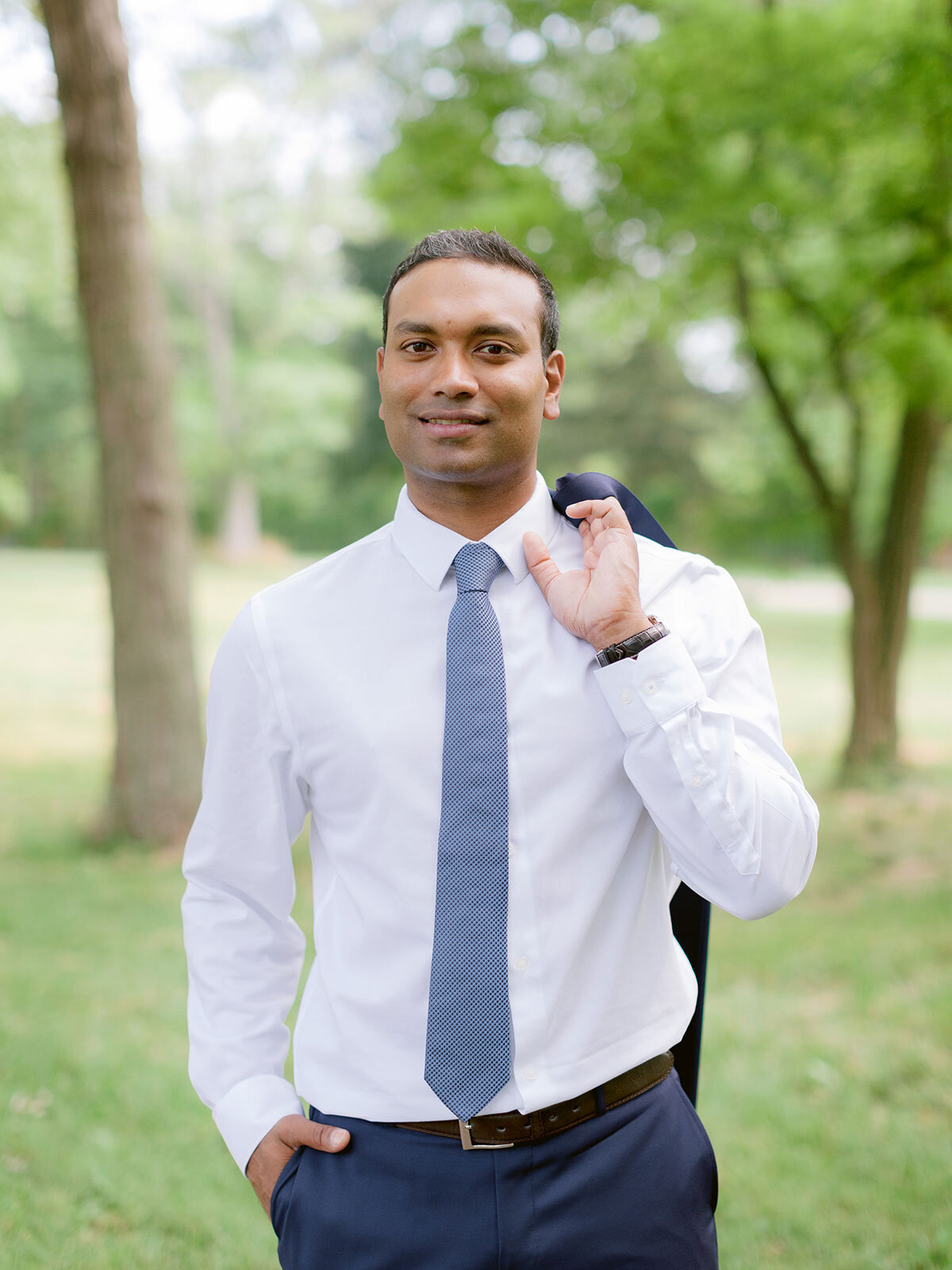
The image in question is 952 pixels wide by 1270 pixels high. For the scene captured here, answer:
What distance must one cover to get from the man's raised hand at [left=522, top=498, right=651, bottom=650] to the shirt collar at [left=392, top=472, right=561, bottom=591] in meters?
0.03

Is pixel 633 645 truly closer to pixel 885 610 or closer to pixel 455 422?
pixel 455 422

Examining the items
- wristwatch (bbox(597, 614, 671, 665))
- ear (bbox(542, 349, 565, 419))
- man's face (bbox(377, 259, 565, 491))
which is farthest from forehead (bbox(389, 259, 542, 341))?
wristwatch (bbox(597, 614, 671, 665))

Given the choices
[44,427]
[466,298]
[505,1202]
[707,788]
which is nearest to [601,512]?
[466,298]

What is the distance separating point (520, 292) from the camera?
198 centimetres

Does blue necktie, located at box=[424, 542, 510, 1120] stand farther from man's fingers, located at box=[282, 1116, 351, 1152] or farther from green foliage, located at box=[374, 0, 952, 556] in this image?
green foliage, located at box=[374, 0, 952, 556]

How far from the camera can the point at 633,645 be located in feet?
5.89

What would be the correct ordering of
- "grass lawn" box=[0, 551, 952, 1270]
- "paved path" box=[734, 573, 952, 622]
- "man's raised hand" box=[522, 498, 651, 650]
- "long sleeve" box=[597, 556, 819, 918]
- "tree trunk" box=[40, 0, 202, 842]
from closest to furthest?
"long sleeve" box=[597, 556, 819, 918]
"man's raised hand" box=[522, 498, 651, 650]
"grass lawn" box=[0, 551, 952, 1270]
"tree trunk" box=[40, 0, 202, 842]
"paved path" box=[734, 573, 952, 622]

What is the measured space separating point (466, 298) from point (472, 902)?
1.07 metres

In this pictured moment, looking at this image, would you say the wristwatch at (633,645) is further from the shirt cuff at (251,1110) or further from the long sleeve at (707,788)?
the shirt cuff at (251,1110)

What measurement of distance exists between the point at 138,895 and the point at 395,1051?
17.5 ft

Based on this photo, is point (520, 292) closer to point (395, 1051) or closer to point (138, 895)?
point (395, 1051)

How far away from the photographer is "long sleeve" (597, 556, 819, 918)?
1.73 metres

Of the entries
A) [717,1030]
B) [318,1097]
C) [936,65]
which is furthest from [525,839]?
[936,65]

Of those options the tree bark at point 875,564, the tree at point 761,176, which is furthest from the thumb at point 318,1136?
the tree bark at point 875,564
